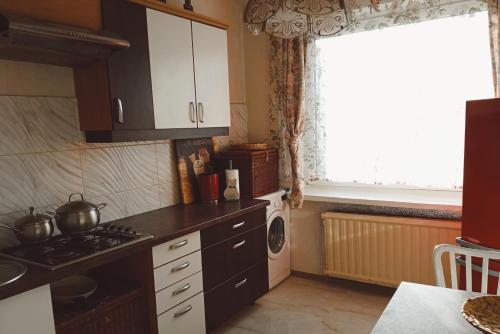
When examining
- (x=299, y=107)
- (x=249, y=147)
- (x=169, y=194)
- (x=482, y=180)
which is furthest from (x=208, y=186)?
(x=482, y=180)

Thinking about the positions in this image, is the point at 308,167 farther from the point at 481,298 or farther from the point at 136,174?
the point at 481,298

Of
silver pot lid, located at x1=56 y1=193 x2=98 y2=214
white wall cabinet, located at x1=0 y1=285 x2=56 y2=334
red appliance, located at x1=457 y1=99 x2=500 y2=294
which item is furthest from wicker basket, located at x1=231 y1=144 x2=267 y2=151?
white wall cabinet, located at x1=0 y1=285 x2=56 y2=334

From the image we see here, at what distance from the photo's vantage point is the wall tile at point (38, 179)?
1.85 meters

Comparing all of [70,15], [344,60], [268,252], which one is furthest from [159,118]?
[344,60]

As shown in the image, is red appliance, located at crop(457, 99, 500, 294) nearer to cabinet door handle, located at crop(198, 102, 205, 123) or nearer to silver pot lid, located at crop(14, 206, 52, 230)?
cabinet door handle, located at crop(198, 102, 205, 123)

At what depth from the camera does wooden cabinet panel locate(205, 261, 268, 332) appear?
236 centimetres

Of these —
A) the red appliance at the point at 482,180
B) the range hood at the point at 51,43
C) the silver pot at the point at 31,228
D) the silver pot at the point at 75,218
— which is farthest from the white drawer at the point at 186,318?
the red appliance at the point at 482,180

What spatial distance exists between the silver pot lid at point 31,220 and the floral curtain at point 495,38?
269 cm

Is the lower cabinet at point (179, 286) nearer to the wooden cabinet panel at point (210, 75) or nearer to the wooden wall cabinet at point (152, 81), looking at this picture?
the wooden wall cabinet at point (152, 81)

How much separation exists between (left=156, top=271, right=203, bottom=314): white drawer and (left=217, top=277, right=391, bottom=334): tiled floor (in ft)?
1.84

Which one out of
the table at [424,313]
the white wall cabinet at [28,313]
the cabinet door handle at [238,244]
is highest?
the table at [424,313]

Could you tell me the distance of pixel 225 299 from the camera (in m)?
2.47

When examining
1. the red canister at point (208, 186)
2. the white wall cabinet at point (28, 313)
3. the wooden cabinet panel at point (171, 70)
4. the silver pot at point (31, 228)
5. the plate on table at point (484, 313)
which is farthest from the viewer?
the red canister at point (208, 186)

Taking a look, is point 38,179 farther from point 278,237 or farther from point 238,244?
point 278,237
